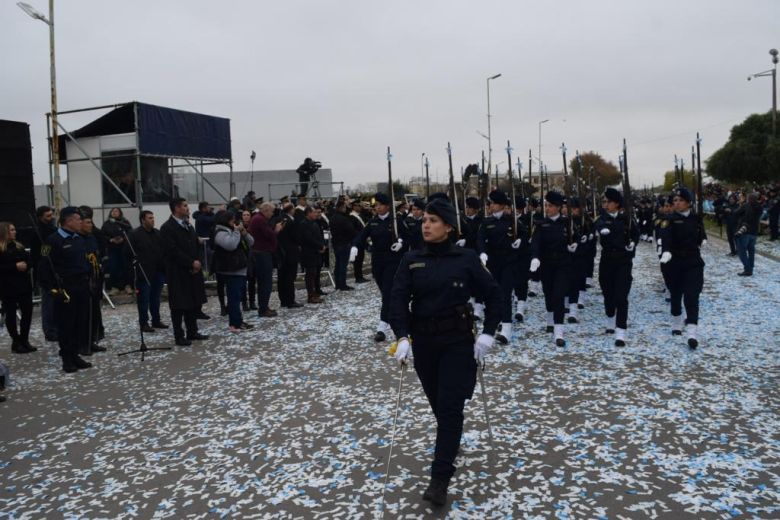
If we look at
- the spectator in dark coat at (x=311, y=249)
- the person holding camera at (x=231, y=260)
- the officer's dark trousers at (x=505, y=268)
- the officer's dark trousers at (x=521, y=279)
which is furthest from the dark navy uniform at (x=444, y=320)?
the spectator in dark coat at (x=311, y=249)

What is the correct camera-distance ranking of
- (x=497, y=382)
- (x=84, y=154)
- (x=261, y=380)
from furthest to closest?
(x=84, y=154) → (x=261, y=380) → (x=497, y=382)

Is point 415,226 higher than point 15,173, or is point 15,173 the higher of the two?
point 15,173

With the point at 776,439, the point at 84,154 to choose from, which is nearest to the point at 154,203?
the point at 84,154

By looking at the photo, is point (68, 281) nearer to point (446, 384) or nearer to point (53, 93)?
point (446, 384)

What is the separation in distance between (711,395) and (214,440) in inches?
190

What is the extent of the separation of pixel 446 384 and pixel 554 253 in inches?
213

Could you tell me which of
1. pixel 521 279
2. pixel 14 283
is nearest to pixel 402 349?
pixel 521 279

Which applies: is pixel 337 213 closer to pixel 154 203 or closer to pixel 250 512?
pixel 154 203

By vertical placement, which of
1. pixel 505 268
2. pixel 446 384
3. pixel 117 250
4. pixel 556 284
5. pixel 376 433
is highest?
pixel 117 250

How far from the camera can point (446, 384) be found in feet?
13.9

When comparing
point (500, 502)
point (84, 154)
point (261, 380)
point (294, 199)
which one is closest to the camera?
point (500, 502)

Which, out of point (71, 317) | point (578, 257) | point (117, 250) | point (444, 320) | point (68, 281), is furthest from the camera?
point (117, 250)

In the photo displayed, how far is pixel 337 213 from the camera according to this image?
1507 cm

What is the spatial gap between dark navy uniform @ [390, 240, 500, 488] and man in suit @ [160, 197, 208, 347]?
569 centimetres
